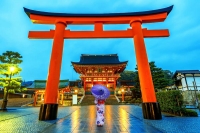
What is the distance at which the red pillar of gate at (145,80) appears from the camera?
18.0ft

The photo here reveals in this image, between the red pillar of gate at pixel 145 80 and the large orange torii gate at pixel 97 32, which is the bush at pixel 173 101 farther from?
the large orange torii gate at pixel 97 32

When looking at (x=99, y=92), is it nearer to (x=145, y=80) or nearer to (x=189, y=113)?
(x=145, y=80)

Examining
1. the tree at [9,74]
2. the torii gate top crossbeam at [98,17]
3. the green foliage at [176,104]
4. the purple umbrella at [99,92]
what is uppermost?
the torii gate top crossbeam at [98,17]

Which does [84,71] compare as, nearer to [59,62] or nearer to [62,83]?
[62,83]

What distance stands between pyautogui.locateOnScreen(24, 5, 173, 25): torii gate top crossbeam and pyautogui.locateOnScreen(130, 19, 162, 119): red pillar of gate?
44 centimetres

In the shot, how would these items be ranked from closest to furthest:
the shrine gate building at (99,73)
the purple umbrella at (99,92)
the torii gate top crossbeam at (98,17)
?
the purple umbrella at (99,92)
the torii gate top crossbeam at (98,17)
the shrine gate building at (99,73)

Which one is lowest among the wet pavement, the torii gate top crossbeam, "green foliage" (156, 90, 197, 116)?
the wet pavement

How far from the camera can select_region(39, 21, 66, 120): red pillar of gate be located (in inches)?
219

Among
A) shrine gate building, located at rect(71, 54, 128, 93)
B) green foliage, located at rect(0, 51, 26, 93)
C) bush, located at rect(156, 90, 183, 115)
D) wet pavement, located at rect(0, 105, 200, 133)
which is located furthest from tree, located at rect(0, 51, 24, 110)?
shrine gate building, located at rect(71, 54, 128, 93)

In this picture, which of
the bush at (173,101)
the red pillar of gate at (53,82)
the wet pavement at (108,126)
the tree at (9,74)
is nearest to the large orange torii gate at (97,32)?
the red pillar of gate at (53,82)

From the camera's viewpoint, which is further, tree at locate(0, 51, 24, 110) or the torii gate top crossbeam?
tree at locate(0, 51, 24, 110)

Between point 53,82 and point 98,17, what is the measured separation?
4.37 metres

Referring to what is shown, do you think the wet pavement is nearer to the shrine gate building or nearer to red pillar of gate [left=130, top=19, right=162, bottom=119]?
red pillar of gate [left=130, top=19, right=162, bottom=119]

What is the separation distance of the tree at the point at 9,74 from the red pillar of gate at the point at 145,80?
11.5 m
